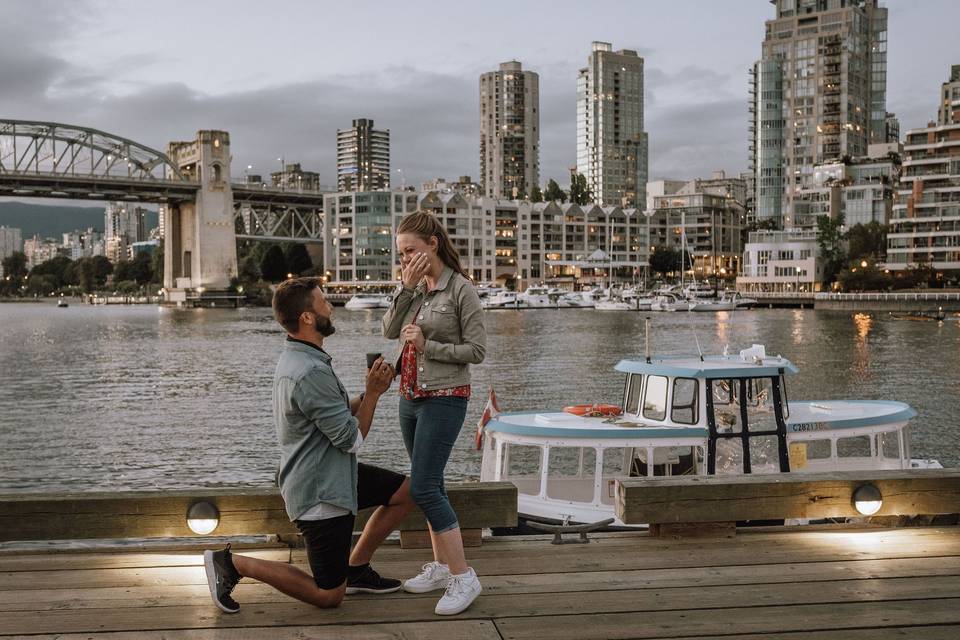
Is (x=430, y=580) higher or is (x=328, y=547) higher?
(x=328, y=547)

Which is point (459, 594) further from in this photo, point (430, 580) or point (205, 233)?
point (205, 233)

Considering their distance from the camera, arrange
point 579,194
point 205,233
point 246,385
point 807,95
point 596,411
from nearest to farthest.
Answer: point 596,411
point 246,385
point 205,233
point 807,95
point 579,194

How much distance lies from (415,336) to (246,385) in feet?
112

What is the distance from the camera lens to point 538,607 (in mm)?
4855

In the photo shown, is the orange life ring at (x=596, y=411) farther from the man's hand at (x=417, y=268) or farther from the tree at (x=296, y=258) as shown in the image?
the tree at (x=296, y=258)

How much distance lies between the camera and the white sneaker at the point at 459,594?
4734mm

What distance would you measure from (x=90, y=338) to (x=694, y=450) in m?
69.6

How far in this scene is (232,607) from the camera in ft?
15.5

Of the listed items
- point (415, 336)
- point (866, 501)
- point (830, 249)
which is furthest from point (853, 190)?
point (415, 336)

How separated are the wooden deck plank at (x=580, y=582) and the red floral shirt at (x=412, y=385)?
1105 mm

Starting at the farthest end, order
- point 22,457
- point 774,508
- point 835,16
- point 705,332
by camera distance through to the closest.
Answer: point 835,16 → point 705,332 → point 22,457 → point 774,508

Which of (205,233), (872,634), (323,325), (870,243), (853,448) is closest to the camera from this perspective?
(872,634)

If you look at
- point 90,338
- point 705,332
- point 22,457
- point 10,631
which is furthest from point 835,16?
point 10,631

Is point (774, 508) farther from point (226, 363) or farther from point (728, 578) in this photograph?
point (226, 363)
